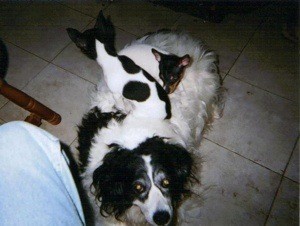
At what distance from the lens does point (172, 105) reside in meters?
1.85

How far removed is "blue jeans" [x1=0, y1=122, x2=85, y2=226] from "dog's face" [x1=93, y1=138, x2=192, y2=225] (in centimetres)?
40

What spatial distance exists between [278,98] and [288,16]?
0.87 metres

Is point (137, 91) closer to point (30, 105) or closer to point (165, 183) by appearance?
point (165, 183)

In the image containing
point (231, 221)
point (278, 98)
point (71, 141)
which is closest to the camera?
point (231, 221)

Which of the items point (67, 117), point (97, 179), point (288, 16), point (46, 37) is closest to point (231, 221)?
point (97, 179)

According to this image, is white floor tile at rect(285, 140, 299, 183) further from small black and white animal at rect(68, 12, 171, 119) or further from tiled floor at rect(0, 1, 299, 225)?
small black and white animal at rect(68, 12, 171, 119)

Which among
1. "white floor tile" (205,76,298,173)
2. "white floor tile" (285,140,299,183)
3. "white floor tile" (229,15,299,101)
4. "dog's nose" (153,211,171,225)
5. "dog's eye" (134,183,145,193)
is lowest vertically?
"white floor tile" (285,140,299,183)

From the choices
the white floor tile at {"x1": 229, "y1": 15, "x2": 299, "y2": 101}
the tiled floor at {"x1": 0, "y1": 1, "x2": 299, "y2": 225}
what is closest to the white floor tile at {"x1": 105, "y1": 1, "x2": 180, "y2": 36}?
the tiled floor at {"x1": 0, "y1": 1, "x2": 299, "y2": 225}

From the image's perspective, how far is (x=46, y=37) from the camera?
2752 millimetres

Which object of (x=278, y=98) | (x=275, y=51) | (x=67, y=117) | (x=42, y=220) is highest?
(x=42, y=220)

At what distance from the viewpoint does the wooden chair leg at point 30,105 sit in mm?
1783

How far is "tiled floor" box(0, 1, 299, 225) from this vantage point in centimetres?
196

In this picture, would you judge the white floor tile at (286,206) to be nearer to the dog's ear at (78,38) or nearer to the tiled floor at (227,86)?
the tiled floor at (227,86)

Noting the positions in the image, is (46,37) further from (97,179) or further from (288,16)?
(288,16)
